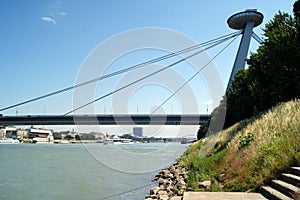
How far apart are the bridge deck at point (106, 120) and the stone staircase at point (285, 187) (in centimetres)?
5998

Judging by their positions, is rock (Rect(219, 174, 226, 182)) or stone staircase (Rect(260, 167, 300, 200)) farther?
rock (Rect(219, 174, 226, 182))

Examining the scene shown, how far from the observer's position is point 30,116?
229ft

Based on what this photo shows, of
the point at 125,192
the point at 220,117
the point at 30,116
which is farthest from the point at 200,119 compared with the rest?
the point at 125,192

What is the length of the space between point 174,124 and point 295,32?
53.0 meters

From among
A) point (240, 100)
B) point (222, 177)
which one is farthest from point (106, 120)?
point (222, 177)

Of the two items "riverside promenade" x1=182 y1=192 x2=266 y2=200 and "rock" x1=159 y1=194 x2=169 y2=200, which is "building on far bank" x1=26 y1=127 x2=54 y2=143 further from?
"riverside promenade" x1=182 y1=192 x2=266 y2=200

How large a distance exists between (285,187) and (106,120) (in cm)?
6434

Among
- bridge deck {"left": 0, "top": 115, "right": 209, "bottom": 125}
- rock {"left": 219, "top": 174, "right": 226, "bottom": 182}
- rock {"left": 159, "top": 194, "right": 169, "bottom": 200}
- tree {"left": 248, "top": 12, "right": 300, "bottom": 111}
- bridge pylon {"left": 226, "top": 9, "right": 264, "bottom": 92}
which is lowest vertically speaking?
rock {"left": 159, "top": 194, "right": 169, "bottom": 200}

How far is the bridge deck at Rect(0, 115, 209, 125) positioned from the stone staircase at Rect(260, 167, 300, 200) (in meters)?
60.0

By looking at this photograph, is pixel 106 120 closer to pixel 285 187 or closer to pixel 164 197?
pixel 164 197

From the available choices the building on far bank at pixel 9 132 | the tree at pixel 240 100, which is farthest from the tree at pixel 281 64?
the building on far bank at pixel 9 132

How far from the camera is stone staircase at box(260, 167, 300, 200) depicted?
5997 mm

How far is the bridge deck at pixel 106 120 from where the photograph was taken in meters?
67.6

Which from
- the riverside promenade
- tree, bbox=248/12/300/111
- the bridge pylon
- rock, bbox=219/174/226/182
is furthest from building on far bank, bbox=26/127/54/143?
the riverside promenade
